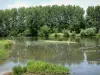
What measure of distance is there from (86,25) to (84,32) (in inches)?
332

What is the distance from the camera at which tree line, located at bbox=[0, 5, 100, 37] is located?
348ft

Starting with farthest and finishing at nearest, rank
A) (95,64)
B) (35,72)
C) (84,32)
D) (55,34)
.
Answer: (55,34), (84,32), (95,64), (35,72)

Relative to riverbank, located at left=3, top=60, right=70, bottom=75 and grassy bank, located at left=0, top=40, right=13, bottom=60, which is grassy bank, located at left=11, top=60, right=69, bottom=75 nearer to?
riverbank, located at left=3, top=60, right=70, bottom=75

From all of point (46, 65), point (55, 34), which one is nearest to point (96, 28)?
point (55, 34)

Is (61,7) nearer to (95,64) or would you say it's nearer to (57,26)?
(57,26)

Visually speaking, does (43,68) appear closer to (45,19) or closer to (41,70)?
(41,70)

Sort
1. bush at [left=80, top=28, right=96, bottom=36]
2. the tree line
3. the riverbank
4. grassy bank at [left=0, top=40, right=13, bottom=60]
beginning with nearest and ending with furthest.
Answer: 1. the riverbank
2. grassy bank at [left=0, top=40, right=13, bottom=60]
3. bush at [left=80, top=28, right=96, bottom=36]
4. the tree line

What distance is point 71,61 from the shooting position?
33.3 metres

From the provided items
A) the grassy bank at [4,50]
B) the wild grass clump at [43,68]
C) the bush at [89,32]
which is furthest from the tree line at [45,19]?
the wild grass clump at [43,68]

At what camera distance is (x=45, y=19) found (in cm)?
11250

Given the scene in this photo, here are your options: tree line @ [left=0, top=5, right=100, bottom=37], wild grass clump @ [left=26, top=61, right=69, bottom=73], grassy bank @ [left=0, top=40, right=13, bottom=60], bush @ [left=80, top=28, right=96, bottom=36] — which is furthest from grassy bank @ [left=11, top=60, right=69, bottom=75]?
tree line @ [left=0, top=5, right=100, bottom=37]

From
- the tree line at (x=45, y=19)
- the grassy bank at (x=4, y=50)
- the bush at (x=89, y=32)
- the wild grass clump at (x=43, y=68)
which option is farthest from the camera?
the tree line at (x=45, y=19)

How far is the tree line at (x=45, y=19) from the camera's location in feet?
348

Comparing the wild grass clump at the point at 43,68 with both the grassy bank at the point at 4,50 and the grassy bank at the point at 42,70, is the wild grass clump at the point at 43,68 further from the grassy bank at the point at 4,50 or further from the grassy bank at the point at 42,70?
the grassy bank at the point at 4,50
